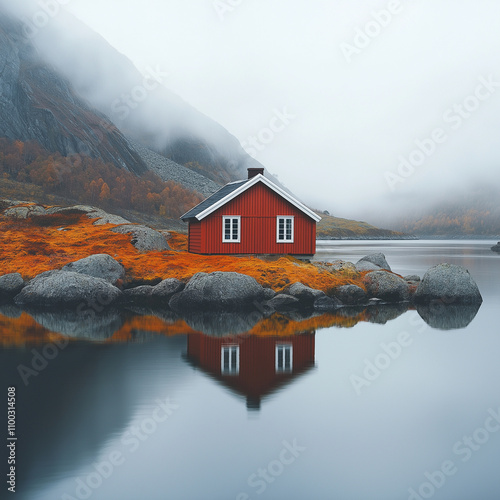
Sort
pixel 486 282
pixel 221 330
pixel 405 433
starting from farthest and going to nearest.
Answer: pixel 486 282
pixel 221 330
pixel 405 433

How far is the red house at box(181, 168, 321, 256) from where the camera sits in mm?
31875

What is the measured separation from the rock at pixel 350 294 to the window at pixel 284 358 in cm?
942

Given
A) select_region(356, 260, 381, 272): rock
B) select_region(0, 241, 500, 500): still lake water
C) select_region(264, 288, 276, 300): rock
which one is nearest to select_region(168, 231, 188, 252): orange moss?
select_region(356, 260, 381, 272): rock

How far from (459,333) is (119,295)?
13.9 m

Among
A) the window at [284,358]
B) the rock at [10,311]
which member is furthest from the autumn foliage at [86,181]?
the window at [284,358]

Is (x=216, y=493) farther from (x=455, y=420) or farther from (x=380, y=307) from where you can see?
(x=380, y=307)

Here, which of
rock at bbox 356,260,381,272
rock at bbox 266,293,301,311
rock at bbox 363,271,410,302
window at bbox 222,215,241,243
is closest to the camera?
rock at bbox 266,293,301,311

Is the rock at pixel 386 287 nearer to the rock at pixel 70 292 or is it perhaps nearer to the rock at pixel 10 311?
the rock at pixel 70 292

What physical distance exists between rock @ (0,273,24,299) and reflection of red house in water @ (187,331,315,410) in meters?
11.6

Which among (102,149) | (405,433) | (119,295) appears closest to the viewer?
(405,433)

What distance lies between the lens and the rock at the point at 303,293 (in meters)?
25.3

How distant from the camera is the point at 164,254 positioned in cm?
3061

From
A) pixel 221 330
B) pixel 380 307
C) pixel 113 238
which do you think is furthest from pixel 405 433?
pixel 113 238

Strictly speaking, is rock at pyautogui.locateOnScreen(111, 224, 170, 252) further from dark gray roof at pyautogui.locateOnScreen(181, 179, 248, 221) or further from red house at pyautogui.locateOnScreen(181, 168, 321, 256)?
red house at pyautogui.locateOnScreen(181, 168, 321, 256)
